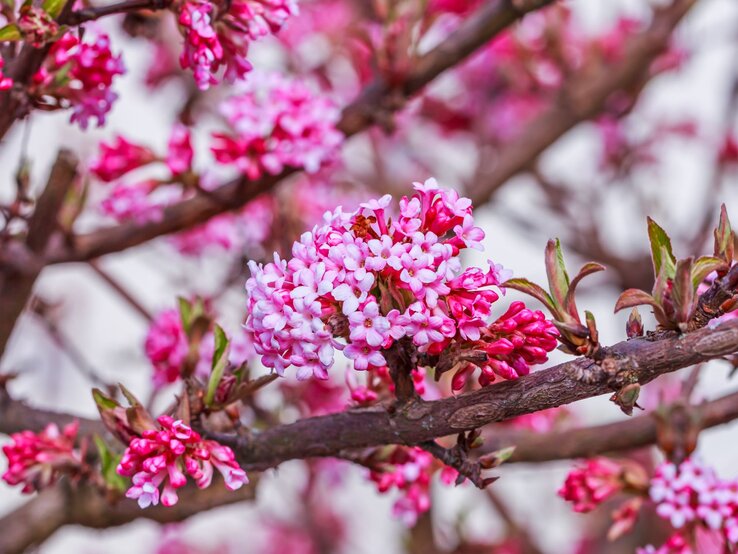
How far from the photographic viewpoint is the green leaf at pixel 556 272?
1057mm

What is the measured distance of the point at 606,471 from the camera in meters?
1.53

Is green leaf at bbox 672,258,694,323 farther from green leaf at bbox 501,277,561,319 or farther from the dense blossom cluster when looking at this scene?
the dense blossom cluster

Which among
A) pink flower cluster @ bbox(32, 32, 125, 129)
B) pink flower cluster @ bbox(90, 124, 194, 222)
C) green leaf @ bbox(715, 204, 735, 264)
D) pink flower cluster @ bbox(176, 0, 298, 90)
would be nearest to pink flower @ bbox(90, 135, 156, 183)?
pink flower cluster @ bbox(90, 124, 194, 222)

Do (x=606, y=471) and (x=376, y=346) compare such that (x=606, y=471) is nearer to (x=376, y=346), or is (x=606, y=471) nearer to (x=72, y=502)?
(x=376, y=346)

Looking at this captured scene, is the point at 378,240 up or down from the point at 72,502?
up

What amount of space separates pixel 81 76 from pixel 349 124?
750 millimetres

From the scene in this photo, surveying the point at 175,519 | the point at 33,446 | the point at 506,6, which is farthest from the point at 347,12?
the point at 33,446

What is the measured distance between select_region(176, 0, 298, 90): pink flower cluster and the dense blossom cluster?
625mm

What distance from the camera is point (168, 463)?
1102 millimetres

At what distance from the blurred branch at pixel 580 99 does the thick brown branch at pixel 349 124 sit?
670 millimetres

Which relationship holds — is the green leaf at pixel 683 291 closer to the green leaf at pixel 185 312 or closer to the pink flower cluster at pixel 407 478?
the pink flower cluster at pixel 407 478

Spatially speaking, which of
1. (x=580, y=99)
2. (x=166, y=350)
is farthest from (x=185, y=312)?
(x=580, y=99)

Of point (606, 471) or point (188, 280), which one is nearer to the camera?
point (606, 471)

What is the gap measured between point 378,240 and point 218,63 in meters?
0.48
